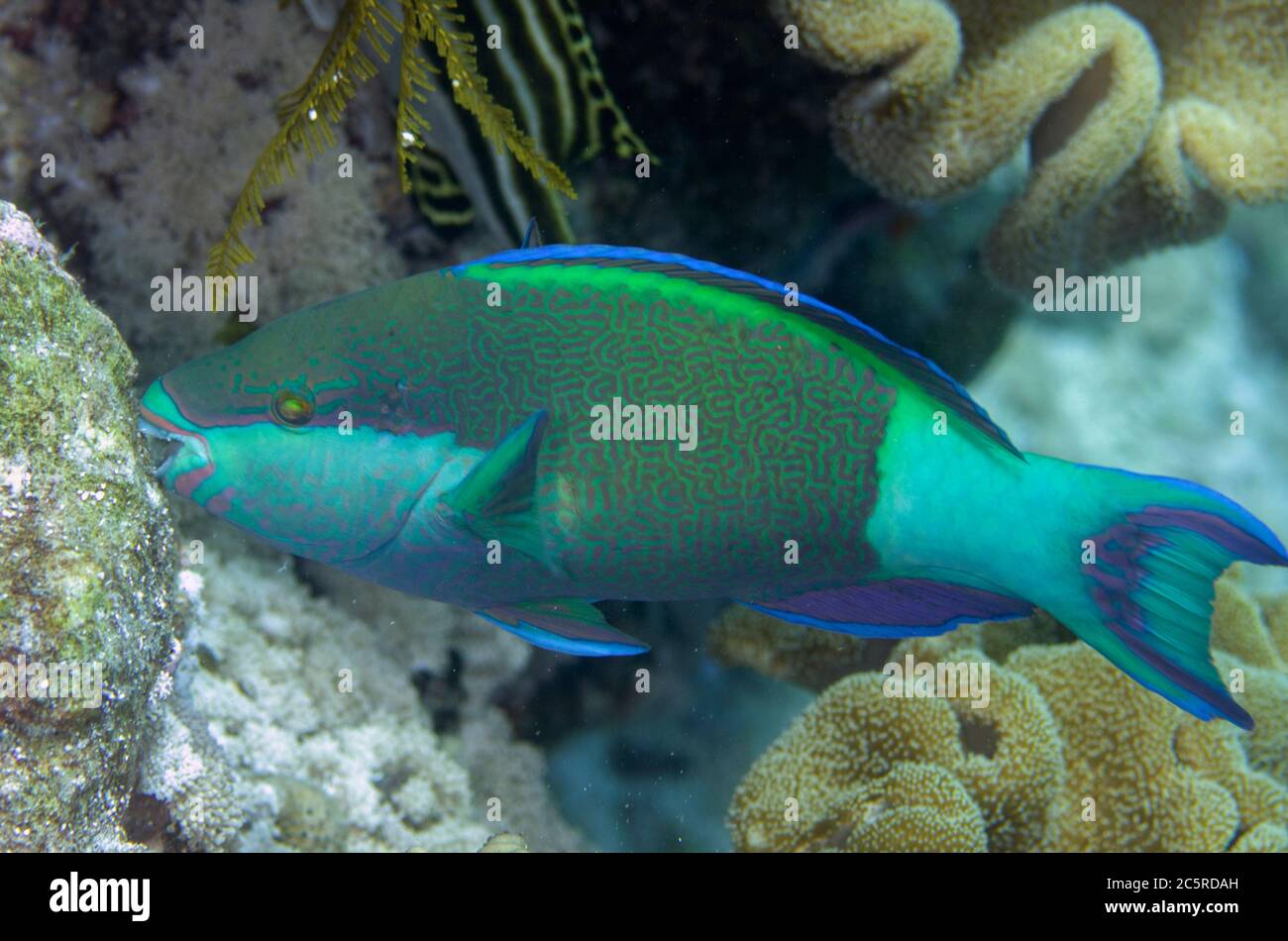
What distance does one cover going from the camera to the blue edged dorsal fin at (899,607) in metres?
2.12

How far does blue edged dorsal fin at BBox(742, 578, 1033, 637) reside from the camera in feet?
6.96

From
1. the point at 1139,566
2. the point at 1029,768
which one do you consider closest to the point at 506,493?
the point at 1139,566

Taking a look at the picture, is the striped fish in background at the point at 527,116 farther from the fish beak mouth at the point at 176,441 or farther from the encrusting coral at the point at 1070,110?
the fish beak mouth at the point at 176,441

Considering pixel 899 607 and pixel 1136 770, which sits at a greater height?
pixel 899 607

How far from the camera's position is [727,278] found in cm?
197

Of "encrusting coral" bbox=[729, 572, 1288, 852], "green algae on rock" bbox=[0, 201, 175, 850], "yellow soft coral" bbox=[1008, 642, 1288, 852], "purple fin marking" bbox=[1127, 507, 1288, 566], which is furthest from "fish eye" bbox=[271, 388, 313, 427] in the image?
"yellow soft coral" bbox=[1008, 642, 1288, 852]

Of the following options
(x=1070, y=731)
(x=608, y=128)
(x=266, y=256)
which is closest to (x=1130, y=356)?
(x=1070, y=731)

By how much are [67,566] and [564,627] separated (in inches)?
39.7

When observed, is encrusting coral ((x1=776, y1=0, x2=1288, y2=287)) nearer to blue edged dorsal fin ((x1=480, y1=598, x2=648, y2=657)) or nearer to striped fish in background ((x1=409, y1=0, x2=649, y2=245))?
striped fish in background ((x1=409, y1=0, x2=649, y2=245))

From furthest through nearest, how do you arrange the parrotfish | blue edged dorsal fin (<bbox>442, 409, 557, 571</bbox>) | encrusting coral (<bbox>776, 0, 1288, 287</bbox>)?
encrusting coral (<bbox>776, 0, 1288, 287</bbox>) → the parrotfish → blue edged dorsal fin (<bbox>442, 409, 557, 571</bbox>)

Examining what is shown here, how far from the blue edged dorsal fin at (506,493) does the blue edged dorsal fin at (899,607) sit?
0.65 m

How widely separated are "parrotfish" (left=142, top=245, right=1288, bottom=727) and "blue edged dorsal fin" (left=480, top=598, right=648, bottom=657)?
2 centimetres

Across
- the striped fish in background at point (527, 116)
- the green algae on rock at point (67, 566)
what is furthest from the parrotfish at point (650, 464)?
the striped fish in background at point (527, 116)

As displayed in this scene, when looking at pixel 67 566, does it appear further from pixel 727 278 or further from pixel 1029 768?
pixel 1029 768
